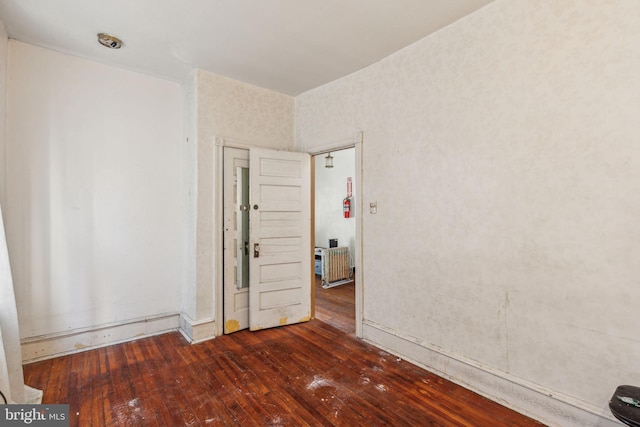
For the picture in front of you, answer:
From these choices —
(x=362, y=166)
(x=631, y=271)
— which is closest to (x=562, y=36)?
(x=631, y=271)

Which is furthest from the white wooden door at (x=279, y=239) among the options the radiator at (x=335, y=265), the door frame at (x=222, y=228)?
the radiator at (x=335, y=265)

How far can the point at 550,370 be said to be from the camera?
2043 millimetres

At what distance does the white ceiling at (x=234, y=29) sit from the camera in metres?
2.30

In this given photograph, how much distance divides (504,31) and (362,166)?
1647 mm

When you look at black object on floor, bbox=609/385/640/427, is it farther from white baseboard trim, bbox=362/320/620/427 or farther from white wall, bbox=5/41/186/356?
white wall, bbox=5/41/186/356

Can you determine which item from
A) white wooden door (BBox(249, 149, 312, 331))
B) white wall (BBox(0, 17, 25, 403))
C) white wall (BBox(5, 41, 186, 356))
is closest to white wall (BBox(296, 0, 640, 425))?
white wooden door (BBox(249, 149, 312, 331))

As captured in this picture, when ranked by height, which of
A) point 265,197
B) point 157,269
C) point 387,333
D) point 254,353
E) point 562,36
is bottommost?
point 254,353

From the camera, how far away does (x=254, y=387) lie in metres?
2.45

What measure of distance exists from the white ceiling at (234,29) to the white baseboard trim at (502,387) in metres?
2.80

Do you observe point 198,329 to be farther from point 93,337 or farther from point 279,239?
point 279,239

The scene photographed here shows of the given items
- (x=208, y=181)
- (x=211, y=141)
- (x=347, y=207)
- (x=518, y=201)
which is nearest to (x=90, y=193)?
(x=208, y=181)

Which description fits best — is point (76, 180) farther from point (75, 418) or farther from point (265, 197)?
point (75, 418)

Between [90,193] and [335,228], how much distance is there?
490cm

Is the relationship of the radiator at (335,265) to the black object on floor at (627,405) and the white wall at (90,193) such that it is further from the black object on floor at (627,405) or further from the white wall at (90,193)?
the black object on floor at (627,405)
